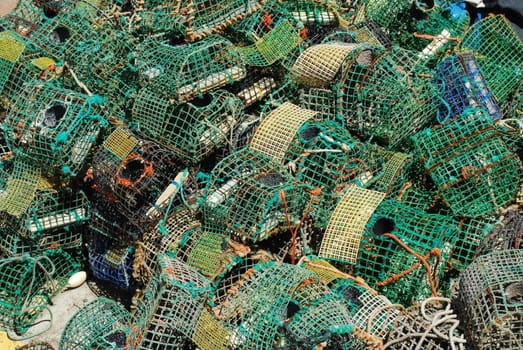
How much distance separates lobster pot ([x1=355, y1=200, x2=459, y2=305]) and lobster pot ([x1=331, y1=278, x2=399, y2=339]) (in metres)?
0.17

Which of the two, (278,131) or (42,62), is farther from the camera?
(42,62)

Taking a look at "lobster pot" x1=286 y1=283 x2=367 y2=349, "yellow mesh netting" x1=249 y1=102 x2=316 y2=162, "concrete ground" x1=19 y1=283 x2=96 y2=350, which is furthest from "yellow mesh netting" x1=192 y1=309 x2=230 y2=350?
"concrete ground" x1=19 y1=283 x2=96 y2=350

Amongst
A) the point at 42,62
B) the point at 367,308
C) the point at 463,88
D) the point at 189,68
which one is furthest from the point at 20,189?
the point at 463,88

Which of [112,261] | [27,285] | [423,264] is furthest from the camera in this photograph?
[27,285]

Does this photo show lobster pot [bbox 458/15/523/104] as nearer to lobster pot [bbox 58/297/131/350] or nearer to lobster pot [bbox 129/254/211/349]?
lobster pot [bbox 129/254/211/349]

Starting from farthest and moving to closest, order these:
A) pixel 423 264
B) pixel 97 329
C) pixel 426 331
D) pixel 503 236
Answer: pixel 97 329, pixel 503 236, pixel 423 264, pixel 426 331

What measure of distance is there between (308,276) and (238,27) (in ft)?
7.07

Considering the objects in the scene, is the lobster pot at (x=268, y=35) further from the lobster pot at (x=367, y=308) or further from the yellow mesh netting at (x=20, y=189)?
the lobster pot at (x=367, y=308)

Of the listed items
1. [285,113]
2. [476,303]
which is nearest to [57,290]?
[285,113]

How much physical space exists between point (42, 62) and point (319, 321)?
294 centimetres

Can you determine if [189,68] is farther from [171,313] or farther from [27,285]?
[27,285]

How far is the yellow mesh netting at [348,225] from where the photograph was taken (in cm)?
440

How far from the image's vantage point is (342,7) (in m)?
6.27

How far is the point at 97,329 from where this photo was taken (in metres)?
4.52
